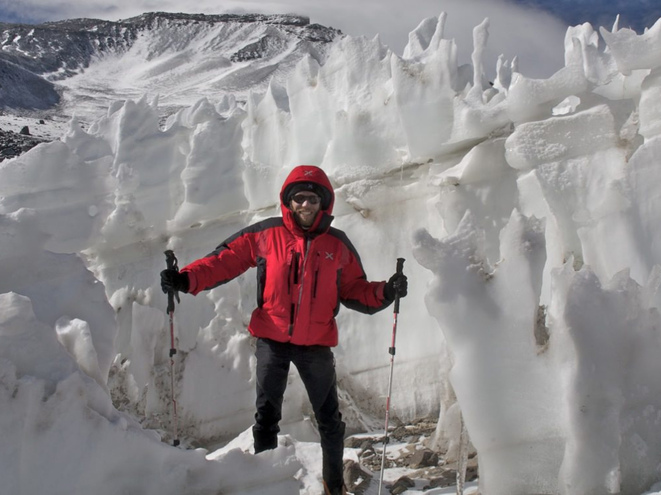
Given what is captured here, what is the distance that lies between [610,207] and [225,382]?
2846 millimetres

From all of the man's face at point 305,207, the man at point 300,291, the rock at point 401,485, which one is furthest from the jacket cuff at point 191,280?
the rock at point 401,485

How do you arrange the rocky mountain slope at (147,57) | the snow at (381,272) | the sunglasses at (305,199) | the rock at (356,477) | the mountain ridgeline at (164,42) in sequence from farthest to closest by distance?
the mountain ridgeline at (164,42) < the rocky mountain slope at (147,57) < the rock at (356,477) < the sunglasses at (305,199) < the snow at (381,272)

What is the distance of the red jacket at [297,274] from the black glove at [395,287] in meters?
0.03

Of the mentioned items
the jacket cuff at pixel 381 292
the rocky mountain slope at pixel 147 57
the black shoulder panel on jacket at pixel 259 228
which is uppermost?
the rocky mountain slope at pixel 147 57

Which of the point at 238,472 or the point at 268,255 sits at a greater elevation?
the point at 268,255

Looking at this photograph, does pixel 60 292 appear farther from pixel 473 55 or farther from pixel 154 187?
pixel 473 55

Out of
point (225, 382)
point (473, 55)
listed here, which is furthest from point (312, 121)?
point (225, 382)

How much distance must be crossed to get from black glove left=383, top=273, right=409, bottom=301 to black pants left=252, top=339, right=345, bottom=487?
1.30 feet

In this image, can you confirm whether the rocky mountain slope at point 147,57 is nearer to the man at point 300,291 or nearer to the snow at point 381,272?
the snow at point 381,272

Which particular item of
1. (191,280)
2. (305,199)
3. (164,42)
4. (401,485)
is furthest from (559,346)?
(164,42)

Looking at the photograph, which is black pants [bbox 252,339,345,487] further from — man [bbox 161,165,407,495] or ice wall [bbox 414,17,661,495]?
ice wall [bbox 414,17,661,495]

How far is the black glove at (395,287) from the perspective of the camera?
2971 millimetres

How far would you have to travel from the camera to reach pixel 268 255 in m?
3.04

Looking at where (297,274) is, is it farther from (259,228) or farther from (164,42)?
(164,42)
